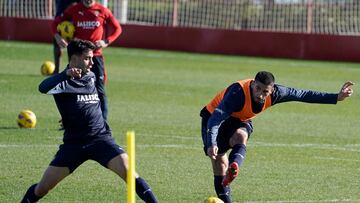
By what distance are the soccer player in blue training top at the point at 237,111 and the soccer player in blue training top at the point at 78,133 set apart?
1114 mm

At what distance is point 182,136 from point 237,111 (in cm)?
534

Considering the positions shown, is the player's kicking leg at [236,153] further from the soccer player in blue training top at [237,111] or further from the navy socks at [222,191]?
the navy socks at [222,191]

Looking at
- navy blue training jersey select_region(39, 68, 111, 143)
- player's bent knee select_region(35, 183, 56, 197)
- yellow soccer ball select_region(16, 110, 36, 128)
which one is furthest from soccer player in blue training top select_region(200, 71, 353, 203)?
yellow soccer ball select_region(16, 110, 36, 128)

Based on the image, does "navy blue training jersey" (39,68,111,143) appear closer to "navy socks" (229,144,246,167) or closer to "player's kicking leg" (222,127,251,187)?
"player's kicking leg" (222,127,251,187)

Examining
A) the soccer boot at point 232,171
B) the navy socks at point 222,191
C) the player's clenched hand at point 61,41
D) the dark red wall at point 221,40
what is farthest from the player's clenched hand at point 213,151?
the dark red wall at point 221,40

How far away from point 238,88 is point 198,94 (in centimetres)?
1097

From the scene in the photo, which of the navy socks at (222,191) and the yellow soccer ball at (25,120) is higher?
the navy socks at (222,191)

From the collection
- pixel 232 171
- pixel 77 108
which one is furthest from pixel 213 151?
pixel 77 108

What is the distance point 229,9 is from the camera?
35344 millimetres

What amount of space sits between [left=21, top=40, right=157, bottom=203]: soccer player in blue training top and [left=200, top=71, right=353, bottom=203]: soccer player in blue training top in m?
1.11

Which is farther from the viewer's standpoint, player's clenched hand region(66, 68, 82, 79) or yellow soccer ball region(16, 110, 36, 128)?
yellow soccer ball region(16, 110, 36, 128)

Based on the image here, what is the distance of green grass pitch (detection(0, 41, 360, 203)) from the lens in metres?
12.0

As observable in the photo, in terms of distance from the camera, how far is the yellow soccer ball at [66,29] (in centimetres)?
1688

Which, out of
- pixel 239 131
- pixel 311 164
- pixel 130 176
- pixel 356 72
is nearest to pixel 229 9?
pixel 356 72
